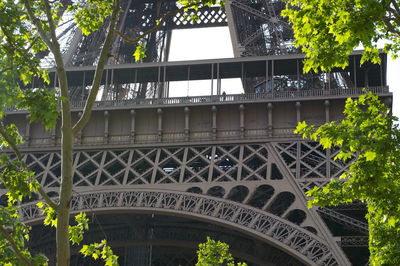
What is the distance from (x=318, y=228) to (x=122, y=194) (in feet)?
27.7

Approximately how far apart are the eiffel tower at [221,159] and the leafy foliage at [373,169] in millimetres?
11274

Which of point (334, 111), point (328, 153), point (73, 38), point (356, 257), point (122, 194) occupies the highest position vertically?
point (73, 38)

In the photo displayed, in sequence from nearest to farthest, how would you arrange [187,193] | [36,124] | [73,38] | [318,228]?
[318,228]
[187,193]
[36,124]
[73,38]

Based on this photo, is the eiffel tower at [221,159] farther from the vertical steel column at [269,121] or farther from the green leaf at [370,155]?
the green leaf at [370,155]

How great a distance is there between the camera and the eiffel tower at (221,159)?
2705 cm

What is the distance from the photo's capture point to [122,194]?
28.9 m

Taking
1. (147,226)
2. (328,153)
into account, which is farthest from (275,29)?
(147,226)

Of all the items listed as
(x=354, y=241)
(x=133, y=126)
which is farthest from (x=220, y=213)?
(x=133, y=126)

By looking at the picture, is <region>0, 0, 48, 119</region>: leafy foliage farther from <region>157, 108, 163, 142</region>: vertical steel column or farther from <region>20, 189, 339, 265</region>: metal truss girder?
<region>157, 108, 163, 142</region>: vertical steel column

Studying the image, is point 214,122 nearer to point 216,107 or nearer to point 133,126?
point 216,107

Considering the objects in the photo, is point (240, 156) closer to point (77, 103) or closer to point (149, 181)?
point (149, 181)

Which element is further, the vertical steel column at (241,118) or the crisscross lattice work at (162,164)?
the vertical steel column at (241,118)

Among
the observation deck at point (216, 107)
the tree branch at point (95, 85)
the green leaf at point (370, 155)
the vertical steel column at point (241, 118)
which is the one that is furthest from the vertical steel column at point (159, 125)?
the tree branch at point (95, 85)

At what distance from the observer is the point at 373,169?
40.4 ft
